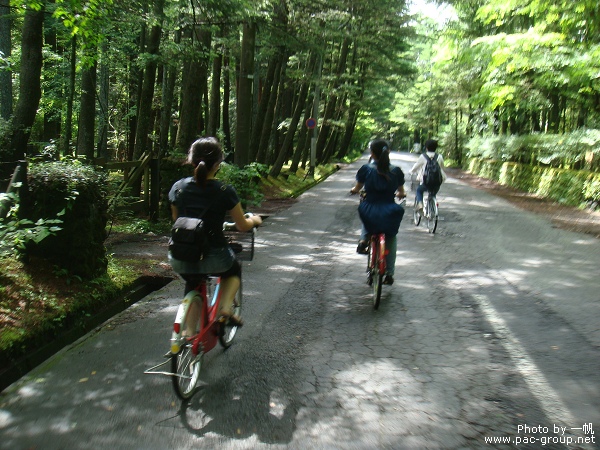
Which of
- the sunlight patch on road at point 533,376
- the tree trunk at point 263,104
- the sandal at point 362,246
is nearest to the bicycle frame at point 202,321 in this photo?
the sunlight patch on road at point 533,376

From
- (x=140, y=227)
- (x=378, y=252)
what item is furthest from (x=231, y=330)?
(x=140, y=227)

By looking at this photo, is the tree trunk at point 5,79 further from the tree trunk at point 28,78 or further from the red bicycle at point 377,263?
the red bicycle at point 377,263

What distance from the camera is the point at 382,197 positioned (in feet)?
23.4

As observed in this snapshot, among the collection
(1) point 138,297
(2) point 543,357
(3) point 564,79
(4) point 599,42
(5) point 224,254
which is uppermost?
(4) point 599,42

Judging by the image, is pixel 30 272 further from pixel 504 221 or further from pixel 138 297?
pixel 504 221

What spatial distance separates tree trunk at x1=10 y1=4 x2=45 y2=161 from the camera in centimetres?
1038

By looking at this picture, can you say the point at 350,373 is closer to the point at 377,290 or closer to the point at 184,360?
the point at 184,360

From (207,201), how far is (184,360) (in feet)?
3.98

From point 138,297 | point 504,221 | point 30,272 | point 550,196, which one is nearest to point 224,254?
point 30,272

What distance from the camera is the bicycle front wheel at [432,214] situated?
12469mm

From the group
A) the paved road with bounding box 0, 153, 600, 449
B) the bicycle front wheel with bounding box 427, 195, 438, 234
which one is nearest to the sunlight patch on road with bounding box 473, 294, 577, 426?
Answer: the paved road with bounding box 0, 153, 600, 449

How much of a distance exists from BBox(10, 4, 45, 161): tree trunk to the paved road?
525cm

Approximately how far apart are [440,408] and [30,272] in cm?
459

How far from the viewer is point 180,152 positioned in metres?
13.6
